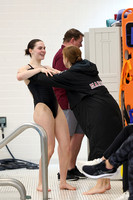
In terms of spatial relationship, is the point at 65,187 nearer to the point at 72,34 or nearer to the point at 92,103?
the point at 92,103

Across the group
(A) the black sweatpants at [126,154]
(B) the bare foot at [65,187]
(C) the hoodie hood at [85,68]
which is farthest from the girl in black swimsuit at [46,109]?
(A) the black sweatpants at [126,154]

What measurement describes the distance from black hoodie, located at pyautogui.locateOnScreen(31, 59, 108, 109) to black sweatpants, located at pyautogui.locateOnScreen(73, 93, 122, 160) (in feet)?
0.19

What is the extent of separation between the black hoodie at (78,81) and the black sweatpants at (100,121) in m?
0.06

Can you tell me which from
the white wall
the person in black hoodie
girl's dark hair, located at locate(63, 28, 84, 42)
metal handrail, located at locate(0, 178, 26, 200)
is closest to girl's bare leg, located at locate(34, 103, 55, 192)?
the person in black hoodie

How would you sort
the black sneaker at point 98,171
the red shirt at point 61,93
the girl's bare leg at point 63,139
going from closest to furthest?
1. the black sneaker at point 98,171
2. the girl's bare leg at point 63,139
3. the red shirt at point 61,93

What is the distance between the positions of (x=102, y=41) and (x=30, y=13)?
2.40 metres

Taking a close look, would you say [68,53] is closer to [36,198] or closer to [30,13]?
[36,198]

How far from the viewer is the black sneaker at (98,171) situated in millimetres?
3395

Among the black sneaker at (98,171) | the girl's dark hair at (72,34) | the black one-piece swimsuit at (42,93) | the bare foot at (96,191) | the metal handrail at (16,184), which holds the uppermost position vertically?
the girl's dark hair at (72,34)

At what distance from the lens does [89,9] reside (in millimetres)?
7086

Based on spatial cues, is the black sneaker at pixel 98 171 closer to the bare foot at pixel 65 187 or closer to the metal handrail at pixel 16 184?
the metal handrail at pixel 16 184

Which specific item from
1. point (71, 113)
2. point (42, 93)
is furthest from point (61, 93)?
point (42, 93)

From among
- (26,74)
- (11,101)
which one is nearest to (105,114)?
(26,74)

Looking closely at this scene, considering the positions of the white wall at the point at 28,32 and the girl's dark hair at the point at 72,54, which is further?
the white wall at the point at 28,32
